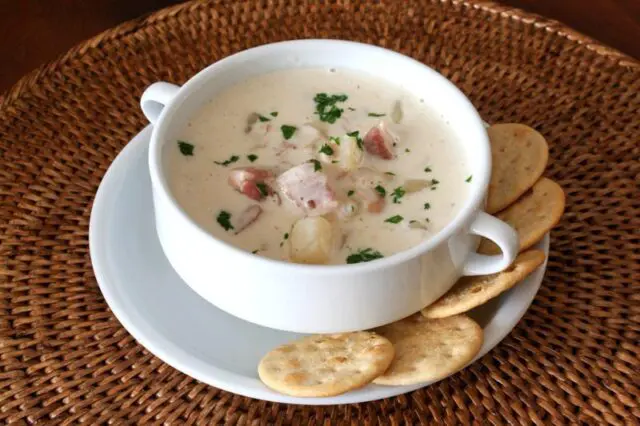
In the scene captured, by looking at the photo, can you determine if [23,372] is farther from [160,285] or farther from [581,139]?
[581,139]

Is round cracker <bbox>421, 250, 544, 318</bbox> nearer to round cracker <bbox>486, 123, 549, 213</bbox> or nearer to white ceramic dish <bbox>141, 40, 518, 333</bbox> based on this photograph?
white ceramic dish <bbox>141, 40, 518, 333</bbox>

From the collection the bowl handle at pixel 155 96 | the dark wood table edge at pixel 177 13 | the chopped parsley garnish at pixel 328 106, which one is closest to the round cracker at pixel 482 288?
the chopped parsley garnish at pixel 328 106

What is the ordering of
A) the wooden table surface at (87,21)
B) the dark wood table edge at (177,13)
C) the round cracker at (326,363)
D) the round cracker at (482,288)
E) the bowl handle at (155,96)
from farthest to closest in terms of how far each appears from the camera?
the wooden table surface at (87,21), the dark wood table edge at (177,13), the bowl handle at (155,96), the round cracker at (482,288), the round cracker at (326,363)

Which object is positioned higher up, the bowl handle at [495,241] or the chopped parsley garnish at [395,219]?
the chopped parsley garnish at [395,219]

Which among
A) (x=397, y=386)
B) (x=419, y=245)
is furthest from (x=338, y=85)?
(x=397, y=386)

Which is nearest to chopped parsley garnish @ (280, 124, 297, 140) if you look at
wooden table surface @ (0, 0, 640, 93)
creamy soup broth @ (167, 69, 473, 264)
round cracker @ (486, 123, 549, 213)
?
creamy soup broth @ (167, 69, 473, 264)

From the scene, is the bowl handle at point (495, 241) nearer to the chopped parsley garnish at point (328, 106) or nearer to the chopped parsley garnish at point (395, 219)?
the chopped parsley garnish at point (395, 219)

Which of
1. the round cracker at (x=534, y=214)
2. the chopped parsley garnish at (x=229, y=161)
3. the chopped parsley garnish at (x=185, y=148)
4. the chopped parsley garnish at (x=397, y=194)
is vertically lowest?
the round cracker at (x=534, y=214)
